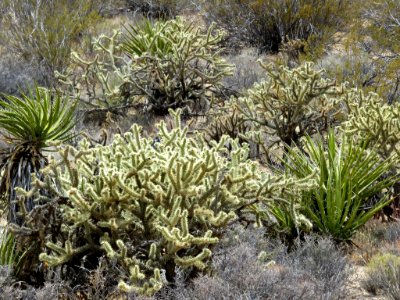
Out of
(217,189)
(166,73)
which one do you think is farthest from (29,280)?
(166,73)

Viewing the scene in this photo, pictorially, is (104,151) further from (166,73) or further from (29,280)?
(166,73)

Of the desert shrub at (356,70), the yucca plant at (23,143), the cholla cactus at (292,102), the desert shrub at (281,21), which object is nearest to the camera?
the yucca plant at (23,143)

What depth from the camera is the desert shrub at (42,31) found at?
11805 millimetres

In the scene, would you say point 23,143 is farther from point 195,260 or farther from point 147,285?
point 195,260

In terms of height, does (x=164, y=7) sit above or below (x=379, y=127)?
below

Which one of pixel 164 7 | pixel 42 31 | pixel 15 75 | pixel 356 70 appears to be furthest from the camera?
pixel 164 7

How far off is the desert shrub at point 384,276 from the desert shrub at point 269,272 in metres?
0.18

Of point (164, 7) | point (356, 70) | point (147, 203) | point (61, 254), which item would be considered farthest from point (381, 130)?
point (164, 7)

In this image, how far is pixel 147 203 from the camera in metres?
4.07

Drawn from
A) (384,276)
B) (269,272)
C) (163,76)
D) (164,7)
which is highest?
(269,272)

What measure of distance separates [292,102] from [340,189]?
2.15 metres

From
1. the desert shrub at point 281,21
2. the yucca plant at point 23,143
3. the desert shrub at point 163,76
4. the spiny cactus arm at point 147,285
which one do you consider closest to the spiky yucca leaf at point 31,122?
the yucca plant at point 23,143

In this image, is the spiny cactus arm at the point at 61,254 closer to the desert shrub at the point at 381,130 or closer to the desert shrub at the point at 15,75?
the desert shrub at the point at 381,130

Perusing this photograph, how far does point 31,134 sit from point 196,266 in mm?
1670
